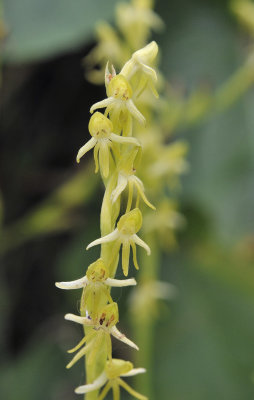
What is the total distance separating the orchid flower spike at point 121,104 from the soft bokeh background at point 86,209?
0.50m

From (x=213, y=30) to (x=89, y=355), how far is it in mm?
703

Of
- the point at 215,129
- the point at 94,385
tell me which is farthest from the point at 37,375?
the point at 94,385

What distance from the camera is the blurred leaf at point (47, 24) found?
77 centimetres

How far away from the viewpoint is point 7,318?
2.84 feet

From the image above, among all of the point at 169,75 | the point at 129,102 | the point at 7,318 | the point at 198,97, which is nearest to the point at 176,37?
the point at 169,75

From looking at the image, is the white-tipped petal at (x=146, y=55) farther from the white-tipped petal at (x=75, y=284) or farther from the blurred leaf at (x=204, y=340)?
the blurred leaf at (x=204, y=340)

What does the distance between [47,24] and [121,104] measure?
0.55 meters

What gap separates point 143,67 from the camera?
1.02 feet

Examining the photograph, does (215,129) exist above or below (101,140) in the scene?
above

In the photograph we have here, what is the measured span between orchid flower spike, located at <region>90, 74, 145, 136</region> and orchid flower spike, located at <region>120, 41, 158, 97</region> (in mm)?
14

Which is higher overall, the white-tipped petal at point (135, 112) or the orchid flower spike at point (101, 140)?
the white-tipped petal at point (135, 112)

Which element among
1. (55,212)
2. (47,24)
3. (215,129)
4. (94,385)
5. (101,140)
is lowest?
(94,385)

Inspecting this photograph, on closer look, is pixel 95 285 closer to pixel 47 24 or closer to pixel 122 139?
pixel 122 139

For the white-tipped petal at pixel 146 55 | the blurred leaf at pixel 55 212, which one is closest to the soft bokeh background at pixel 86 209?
the blurred leaf at pixel 55 212
